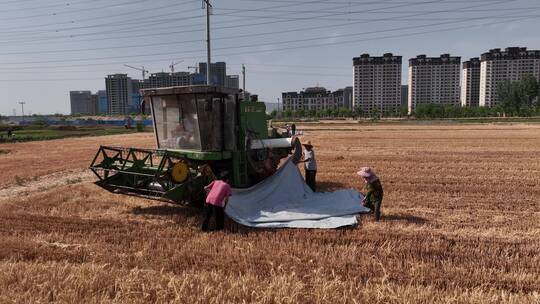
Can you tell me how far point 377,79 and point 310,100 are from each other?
3075 centimetres

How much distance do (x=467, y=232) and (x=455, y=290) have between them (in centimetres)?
296

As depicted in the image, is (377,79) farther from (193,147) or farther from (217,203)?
(217,203)

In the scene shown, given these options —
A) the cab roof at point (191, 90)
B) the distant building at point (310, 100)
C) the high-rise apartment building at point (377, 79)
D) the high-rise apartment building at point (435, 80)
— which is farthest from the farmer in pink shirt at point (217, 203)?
the distant building at point (310, 100)

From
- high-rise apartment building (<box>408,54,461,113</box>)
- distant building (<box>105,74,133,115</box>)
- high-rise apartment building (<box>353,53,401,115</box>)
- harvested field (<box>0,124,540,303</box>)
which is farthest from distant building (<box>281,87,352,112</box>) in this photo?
harvested field (<box>0,124,540,303</box>)

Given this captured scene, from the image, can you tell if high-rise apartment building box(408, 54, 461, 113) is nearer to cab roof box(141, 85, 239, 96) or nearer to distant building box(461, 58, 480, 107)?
distant building box(461, 58, 480, 107)

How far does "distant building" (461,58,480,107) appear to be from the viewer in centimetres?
17400

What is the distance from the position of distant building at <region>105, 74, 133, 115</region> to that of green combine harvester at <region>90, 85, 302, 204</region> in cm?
16751

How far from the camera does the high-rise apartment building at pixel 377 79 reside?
176750 millimetres

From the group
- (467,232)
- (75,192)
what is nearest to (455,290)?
(467,232)

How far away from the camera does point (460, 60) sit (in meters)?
175

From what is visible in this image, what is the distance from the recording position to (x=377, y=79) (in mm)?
177250

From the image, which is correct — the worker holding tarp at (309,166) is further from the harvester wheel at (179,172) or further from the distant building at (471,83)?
the distant building at (471,83)

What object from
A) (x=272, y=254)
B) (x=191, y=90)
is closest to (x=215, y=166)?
(x=191, y=90)

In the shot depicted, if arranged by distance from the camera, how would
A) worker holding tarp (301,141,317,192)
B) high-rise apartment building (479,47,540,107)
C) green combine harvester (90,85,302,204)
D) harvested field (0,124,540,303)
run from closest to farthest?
harvested field (0,124,540,303), green combine harvester (90,85,302,204), worker holding tarp (301,141,317,192), high-rise apartment building (479,47,540,107)
